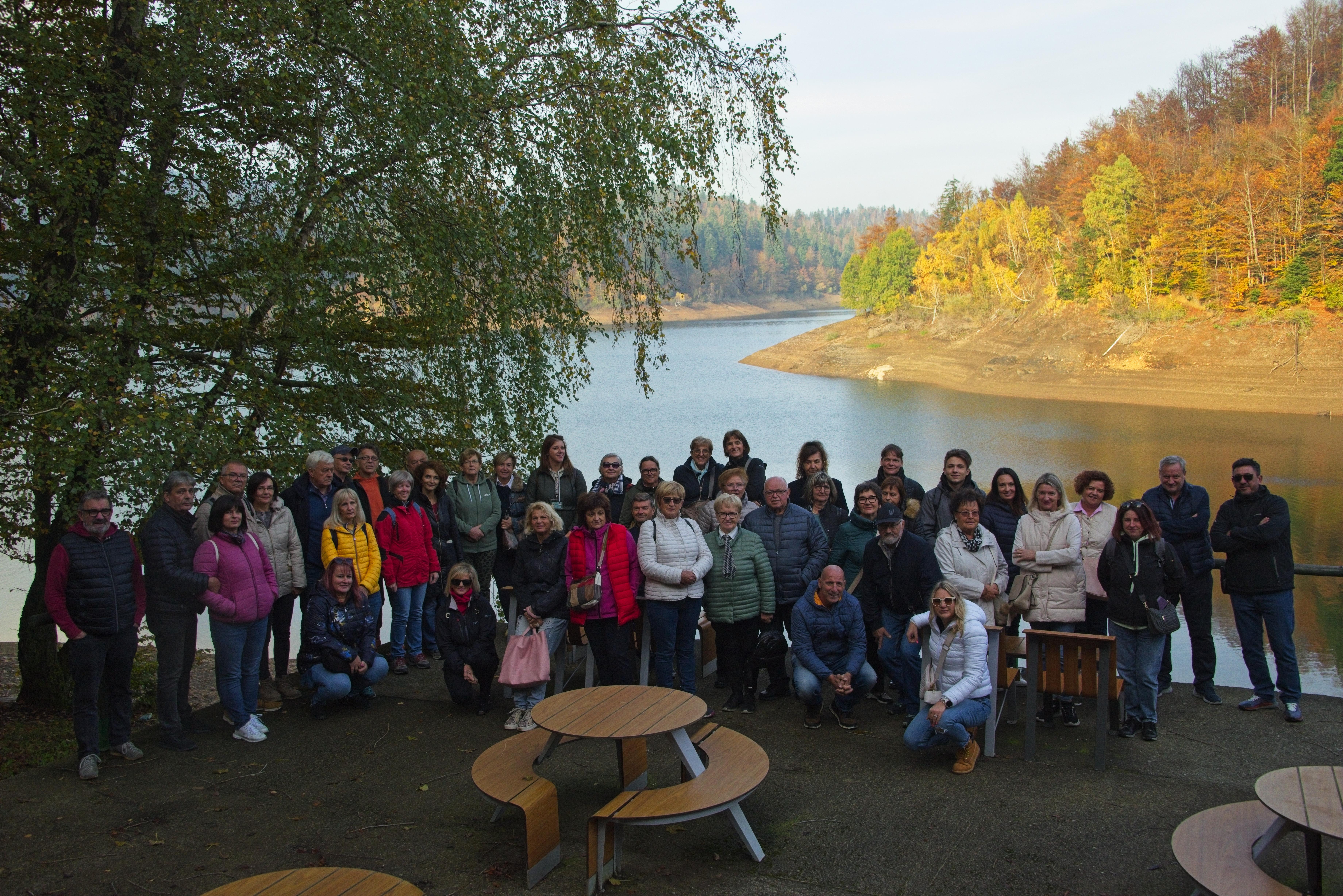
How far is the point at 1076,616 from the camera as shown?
642 cm

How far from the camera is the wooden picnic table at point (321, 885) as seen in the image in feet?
11.5

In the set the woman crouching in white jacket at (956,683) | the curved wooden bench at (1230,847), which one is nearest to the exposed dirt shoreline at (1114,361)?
the woman crouching in white jacket at (956,683)

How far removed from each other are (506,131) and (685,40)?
194cm

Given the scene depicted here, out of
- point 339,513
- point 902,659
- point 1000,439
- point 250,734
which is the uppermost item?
point 339,513

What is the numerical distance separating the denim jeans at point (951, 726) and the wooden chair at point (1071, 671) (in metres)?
0.30

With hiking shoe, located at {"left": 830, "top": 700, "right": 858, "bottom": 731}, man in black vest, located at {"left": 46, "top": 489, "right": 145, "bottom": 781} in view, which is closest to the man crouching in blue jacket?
hiking shoe, located at {"left": 830, "top": 700, "right": 858, "bottom": 731}

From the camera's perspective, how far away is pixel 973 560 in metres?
6.41

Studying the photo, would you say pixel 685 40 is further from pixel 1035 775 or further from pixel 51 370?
pixel 1035 775

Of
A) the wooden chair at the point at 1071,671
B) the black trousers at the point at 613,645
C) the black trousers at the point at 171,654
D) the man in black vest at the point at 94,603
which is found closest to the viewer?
the man in black vest at the point at 94,603

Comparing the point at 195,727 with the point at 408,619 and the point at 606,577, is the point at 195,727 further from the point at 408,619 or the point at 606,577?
the point at 606,577

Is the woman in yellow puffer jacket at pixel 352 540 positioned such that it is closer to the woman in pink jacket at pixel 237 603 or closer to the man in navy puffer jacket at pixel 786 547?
the woman in pink jacket at pixel 237 603

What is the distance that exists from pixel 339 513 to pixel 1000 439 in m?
31.9

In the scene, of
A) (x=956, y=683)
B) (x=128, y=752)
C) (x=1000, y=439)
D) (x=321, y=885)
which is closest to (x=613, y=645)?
(x=956, y=683)

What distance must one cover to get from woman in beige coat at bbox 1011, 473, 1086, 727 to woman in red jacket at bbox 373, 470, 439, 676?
173 inches
